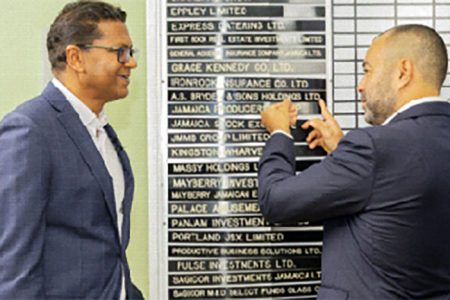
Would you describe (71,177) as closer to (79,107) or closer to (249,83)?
(79,107)

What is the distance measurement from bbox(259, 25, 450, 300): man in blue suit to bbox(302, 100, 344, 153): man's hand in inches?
13.1

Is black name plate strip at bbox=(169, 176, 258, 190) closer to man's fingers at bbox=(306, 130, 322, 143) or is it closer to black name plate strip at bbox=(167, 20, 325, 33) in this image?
man's fingers at bbox=(306, 130, 322, 143)

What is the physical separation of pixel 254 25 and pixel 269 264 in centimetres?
85

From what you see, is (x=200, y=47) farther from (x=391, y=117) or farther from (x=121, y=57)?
(x=391, y=117)

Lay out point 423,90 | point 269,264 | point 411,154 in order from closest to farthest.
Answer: point 411,154
point 423,90
point 269,264

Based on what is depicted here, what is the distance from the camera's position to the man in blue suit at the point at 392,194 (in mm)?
1568

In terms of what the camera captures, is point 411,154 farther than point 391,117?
No

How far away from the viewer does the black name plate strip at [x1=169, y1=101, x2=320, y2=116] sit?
6.81ft

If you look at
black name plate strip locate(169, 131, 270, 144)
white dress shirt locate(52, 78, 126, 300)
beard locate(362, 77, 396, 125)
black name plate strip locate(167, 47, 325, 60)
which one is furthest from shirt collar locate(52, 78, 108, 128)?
beard locate(362, 77, 396, 125)

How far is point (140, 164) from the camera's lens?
7.03 feet

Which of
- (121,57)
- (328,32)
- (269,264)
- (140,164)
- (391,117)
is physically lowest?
(269,264)

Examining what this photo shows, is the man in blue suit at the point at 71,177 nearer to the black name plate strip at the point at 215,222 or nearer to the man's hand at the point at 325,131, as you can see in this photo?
→ the black name plate strip at the point at 215,222

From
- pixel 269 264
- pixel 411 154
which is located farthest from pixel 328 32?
pixel 269 264

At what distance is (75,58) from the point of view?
162cm
